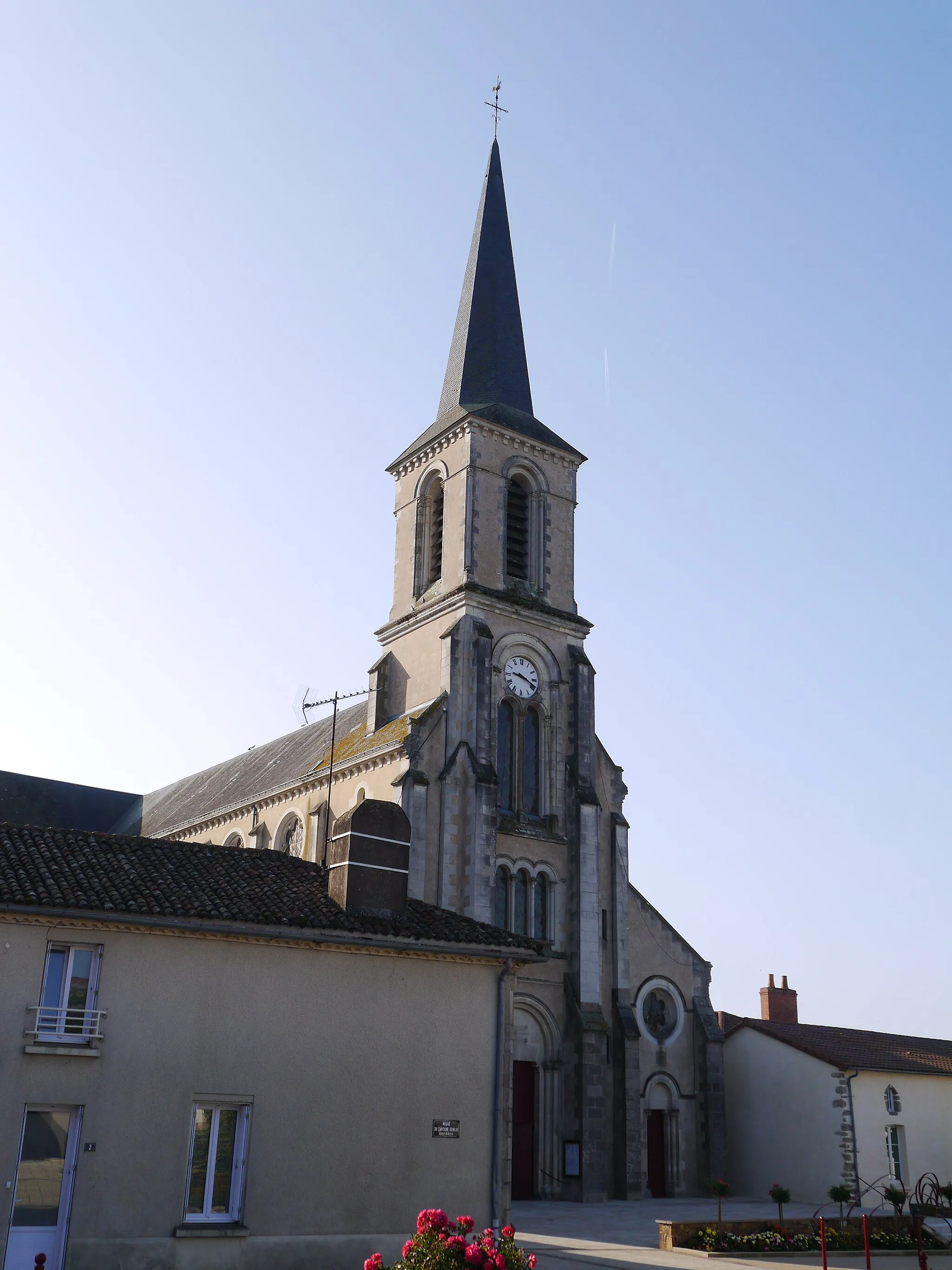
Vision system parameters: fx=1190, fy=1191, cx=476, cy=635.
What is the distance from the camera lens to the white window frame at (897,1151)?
2781 cm

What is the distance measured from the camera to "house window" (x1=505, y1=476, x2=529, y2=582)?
3166cm

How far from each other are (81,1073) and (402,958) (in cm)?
420

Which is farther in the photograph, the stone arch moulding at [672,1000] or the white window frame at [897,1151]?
the stone arch moulding at [672,1000]

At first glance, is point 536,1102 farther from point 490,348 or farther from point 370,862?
point 490,348

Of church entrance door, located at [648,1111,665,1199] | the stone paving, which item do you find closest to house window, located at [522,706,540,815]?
church entrance door, located at [648,1111,665,1199]

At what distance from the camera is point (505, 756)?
1154 inches

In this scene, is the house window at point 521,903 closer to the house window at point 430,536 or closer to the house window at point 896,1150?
the house window at point 430,536

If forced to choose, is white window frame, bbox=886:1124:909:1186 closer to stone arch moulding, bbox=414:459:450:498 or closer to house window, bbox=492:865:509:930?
house window, bbox=492:865:509:930

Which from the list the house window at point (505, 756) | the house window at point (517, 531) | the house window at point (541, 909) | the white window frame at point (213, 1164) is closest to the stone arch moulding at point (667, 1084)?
the house window at point (541, 909)

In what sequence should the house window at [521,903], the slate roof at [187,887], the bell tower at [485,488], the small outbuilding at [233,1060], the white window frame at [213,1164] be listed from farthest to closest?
the bell tower at [485,488], the house window at [521,903], the slate roof at [187,887], the white window frame at [213,1164], the small outbuilding at [233,1060]

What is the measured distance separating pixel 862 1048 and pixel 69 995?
2231 cm

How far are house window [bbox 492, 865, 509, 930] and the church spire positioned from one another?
498 inches

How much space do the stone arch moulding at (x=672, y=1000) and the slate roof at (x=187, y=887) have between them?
43.9ft

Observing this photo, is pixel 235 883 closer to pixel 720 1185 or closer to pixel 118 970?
pixel 118 970
